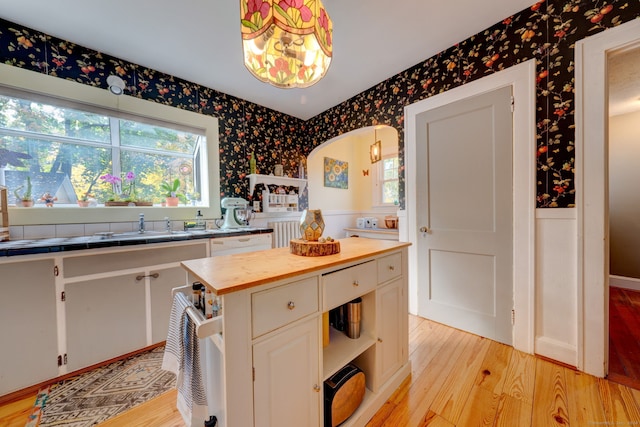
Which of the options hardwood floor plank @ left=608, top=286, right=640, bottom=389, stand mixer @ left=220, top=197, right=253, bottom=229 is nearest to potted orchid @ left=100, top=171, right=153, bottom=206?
stand mixer @ left=220, top=197, right=253, bottom=229

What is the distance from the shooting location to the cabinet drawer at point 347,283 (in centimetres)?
107

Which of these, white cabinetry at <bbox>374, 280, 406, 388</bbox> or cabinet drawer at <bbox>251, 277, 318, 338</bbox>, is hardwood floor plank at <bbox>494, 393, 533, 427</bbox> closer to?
white cabinetry at <bbox>374, 280, 406, 388</bbox>

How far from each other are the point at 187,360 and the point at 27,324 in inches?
52.4

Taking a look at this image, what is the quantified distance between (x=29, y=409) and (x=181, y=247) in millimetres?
1180

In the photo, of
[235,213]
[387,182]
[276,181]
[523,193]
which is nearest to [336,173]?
[387,182]

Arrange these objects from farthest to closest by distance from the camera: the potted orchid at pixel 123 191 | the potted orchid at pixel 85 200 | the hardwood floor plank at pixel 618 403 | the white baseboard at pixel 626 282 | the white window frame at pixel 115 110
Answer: the white baseboard at pixel 626 282
the potted orchid at pixel 123 191
the potted orchid at pixel 85 200
the white window frame at pixel 115 110
the hardwood floor plank at pixel 618 403

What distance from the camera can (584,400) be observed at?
52.4 inches

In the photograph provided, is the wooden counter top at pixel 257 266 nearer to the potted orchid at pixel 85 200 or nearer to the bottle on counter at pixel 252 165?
the potted orchid at pixel 85 200

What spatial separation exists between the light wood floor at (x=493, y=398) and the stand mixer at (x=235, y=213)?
1.56m

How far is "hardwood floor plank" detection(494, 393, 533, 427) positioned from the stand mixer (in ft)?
8.37

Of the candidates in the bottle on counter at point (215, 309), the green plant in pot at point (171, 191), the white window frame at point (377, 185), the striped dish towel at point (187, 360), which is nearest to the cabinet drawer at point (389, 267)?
the bottle on counter at point (215, 309)

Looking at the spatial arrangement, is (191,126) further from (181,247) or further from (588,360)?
(588,360)

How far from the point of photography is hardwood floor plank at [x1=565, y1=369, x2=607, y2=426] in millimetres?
1210

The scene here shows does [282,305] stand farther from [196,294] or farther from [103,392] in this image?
[103,392]
